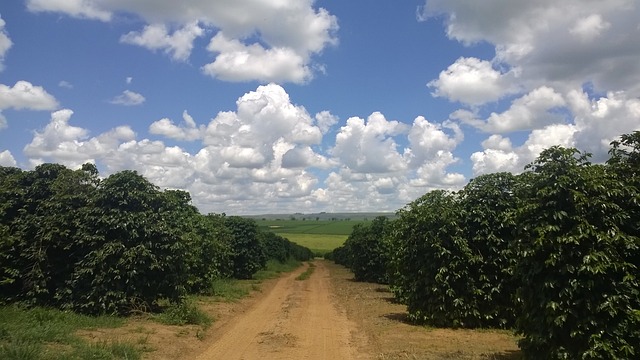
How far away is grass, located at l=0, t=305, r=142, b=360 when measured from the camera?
9.51 metres

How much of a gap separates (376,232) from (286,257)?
100ft

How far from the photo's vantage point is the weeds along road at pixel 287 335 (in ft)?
41.0

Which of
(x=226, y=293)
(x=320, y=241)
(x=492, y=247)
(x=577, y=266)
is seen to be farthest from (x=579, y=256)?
(x=320, y=241)

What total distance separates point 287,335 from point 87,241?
23.4 feet

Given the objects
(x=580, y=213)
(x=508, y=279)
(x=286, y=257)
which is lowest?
(x=286, y=257)

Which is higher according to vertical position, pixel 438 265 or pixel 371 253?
pixel 438 265

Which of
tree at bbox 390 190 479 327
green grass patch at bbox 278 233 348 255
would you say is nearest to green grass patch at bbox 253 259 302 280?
tree at bbox 390 190 479 327

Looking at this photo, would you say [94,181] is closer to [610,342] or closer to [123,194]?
[123,194]

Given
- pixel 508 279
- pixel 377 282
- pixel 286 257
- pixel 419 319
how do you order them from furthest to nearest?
pixel 286 257, pixel 377 282, pixel 419 319, pixel 508 279

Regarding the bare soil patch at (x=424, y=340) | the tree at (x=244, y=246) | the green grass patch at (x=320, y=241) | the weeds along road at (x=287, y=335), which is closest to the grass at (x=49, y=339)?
the weeds along road at (x=287, y=335)

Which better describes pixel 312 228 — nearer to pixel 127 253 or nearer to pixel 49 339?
pixel 127 253

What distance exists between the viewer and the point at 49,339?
1105cm

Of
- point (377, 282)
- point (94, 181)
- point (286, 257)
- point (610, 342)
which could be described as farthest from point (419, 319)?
point (286, 257)

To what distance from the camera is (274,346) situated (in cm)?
1334
